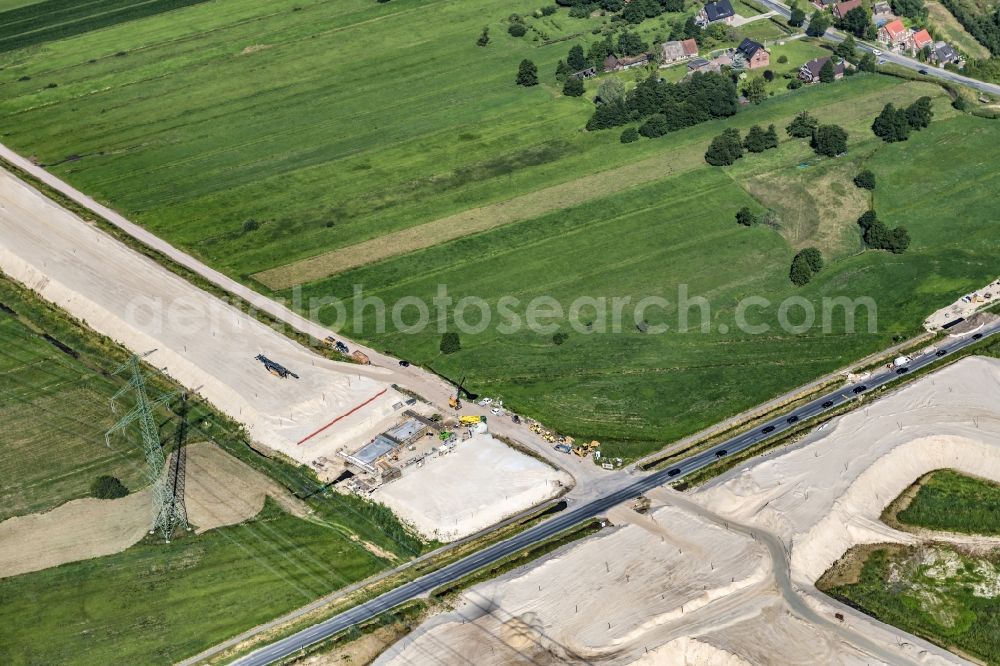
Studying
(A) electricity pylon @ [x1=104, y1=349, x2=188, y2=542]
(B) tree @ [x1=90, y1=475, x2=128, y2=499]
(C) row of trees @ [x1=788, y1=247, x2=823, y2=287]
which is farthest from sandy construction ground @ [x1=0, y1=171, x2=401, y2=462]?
(C) row of trees @ [x1=788, y1=247, x2=823, y2=287]

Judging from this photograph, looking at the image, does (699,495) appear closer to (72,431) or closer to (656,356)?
(656,356)

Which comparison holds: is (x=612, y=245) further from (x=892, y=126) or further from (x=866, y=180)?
(x=892, y=126)

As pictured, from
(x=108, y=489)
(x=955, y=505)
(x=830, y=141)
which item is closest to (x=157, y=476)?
(x=108, y=489)

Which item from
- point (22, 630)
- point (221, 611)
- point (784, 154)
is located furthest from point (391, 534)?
point (784, 154)

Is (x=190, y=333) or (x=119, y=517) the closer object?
(x=119, y=517)

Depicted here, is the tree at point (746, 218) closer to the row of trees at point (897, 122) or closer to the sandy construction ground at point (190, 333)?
the row of trees at point (897, 122)
